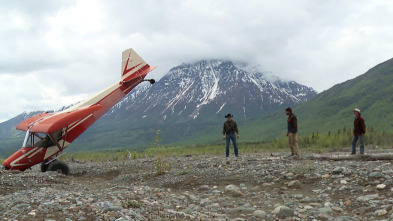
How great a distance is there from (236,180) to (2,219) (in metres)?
7.33

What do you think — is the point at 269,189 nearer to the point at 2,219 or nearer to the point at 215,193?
the point at 215,193

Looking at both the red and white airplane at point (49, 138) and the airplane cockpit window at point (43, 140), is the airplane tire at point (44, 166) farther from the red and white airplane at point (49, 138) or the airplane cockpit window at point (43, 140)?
the airplane cockpit window at point (43, 140)

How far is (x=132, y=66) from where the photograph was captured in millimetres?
25484

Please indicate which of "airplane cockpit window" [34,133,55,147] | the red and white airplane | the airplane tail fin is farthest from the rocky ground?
the airplane tail fin

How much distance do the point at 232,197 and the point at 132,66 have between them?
17889 mm

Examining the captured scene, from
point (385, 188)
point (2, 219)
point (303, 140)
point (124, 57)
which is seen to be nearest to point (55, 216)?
point (2, 219)

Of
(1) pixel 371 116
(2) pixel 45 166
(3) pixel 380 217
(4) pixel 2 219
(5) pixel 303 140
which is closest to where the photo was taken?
(4) pixel 2 219

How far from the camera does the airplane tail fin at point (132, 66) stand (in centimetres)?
2506

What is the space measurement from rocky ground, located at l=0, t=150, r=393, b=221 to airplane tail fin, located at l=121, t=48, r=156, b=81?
42.9 feet

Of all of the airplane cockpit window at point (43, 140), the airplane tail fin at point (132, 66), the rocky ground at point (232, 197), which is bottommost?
the rocky ground at point (232, 197)

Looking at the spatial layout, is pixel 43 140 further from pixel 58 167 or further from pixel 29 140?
pixel 58 167

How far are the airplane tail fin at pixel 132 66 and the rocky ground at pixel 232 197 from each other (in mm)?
13080

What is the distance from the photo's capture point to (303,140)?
32.1 metres

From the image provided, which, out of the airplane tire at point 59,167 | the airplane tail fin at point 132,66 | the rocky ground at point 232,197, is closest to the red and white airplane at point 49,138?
the airplane tire at point 59,167
